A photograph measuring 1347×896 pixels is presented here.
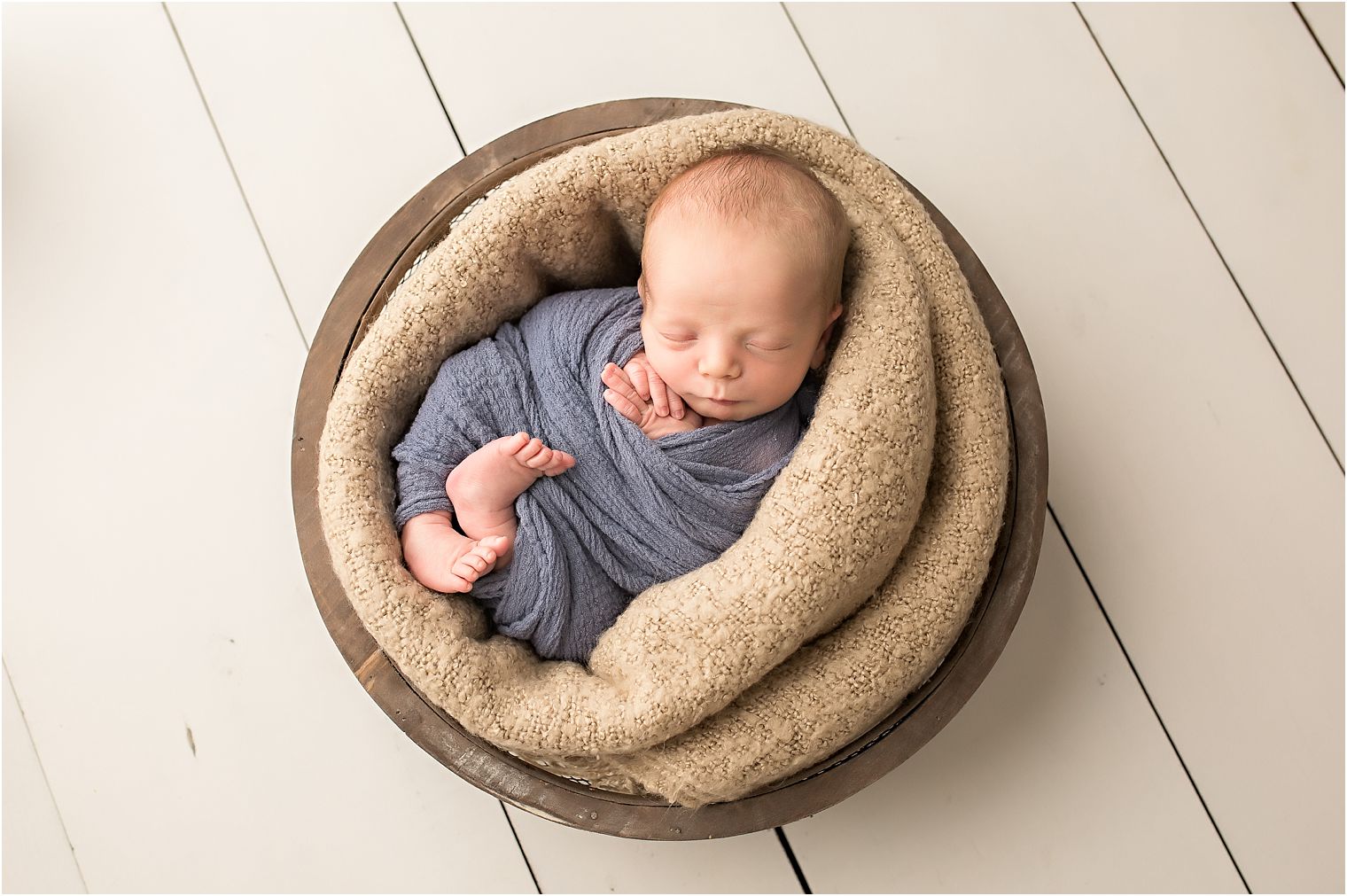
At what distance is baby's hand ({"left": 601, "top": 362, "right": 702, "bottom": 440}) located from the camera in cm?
91

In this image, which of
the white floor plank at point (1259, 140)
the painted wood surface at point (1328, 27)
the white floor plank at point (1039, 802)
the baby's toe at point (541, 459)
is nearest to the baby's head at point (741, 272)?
the baby's toe at point (541, 459)

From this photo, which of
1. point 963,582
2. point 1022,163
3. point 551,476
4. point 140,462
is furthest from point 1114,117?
point 140,462

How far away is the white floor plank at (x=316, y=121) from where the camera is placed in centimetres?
117

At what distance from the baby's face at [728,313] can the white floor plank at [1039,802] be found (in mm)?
452

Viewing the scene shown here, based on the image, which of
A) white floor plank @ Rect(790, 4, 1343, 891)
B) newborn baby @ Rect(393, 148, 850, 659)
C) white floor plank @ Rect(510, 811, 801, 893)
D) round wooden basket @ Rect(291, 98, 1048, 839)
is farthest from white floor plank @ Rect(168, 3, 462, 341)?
white floor plank @ Rect(510, 811, 801, 893)

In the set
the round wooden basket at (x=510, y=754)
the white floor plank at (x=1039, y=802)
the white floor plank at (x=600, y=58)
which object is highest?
the white floor plank at (x=600, y=58)

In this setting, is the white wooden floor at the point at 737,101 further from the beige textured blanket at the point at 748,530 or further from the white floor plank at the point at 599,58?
the beige textured blanket at the point at 748,530

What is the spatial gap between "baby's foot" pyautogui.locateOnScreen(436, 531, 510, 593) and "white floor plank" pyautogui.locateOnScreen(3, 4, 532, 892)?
313mm

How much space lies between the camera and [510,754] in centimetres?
90

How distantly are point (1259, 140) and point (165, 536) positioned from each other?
130 cm

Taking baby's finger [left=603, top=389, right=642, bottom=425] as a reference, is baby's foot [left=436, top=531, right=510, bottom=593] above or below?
below

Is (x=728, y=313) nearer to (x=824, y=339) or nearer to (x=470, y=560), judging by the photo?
(x=824, y=339)

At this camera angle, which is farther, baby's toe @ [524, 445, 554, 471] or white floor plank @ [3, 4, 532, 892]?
white floor plank @ [3, 4, 532, 892]

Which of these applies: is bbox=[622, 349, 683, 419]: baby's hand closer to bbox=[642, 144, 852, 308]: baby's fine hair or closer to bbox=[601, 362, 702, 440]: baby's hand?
bbox=[601, 362, 702, 440]: baby's hand
